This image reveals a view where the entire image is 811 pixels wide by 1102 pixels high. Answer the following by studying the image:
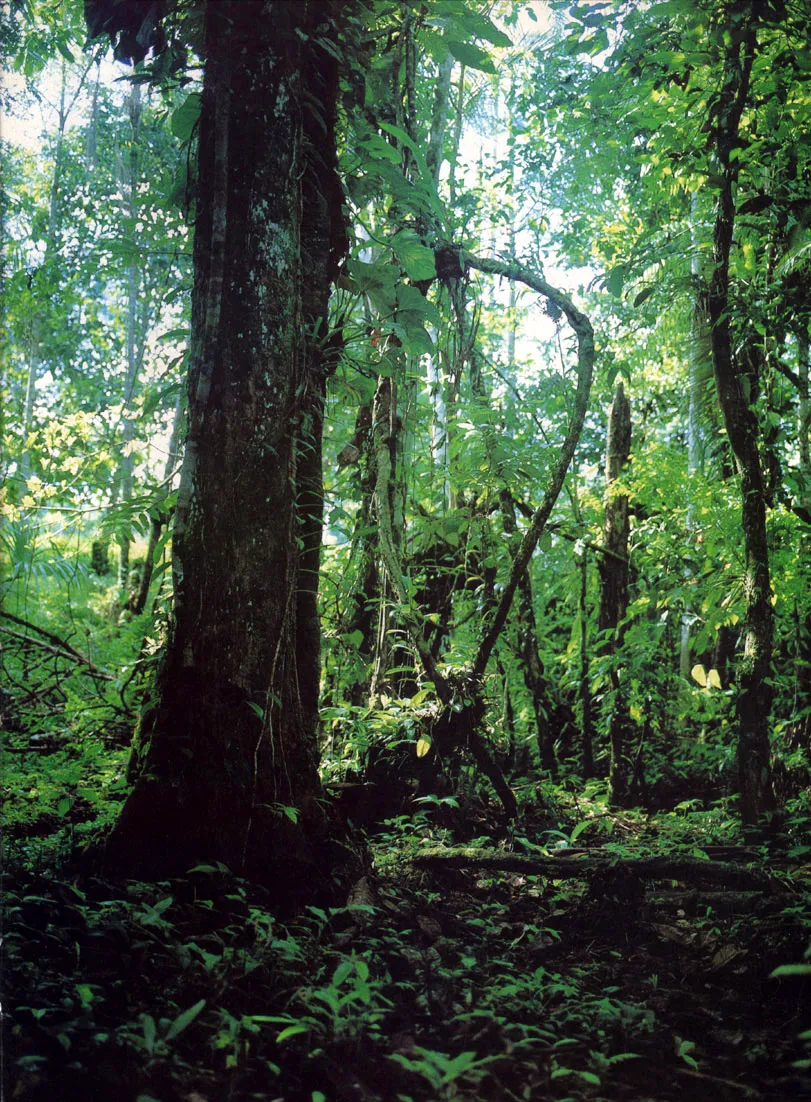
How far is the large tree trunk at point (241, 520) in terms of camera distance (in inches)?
→ 111

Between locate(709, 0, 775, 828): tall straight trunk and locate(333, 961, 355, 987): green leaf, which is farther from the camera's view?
locate(709, 0, 775, 828): tall straight trunk

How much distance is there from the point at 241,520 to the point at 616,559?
3.64m

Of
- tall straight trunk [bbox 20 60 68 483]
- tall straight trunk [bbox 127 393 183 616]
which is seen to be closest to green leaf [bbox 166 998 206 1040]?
tall straight trunk [bbox 127 393 183 616]

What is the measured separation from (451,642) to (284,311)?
11.9ft

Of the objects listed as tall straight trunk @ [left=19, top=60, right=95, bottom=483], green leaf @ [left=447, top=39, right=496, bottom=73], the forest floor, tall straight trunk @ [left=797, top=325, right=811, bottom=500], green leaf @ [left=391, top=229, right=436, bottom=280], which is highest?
tall straight trunk @ [left=19, top=60, right=95, bottom=483]

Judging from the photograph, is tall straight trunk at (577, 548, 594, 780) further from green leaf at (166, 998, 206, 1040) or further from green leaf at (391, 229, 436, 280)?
green leaf at (166, 998, 206, 1040)

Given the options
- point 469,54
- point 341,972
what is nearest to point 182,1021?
point 341,972

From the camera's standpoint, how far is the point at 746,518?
4129mm

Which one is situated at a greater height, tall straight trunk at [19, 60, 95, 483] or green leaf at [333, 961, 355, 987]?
tall straight trunk at [19, 60, 95, 483]

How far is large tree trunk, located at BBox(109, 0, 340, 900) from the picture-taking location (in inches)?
111

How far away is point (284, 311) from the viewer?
3041mm

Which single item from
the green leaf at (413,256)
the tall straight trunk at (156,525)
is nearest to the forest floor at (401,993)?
the tall straight trunk at (156,525)

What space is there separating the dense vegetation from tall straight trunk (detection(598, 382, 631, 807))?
0.04 m

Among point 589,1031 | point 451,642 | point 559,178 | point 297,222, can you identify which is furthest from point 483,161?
point 589,1031
